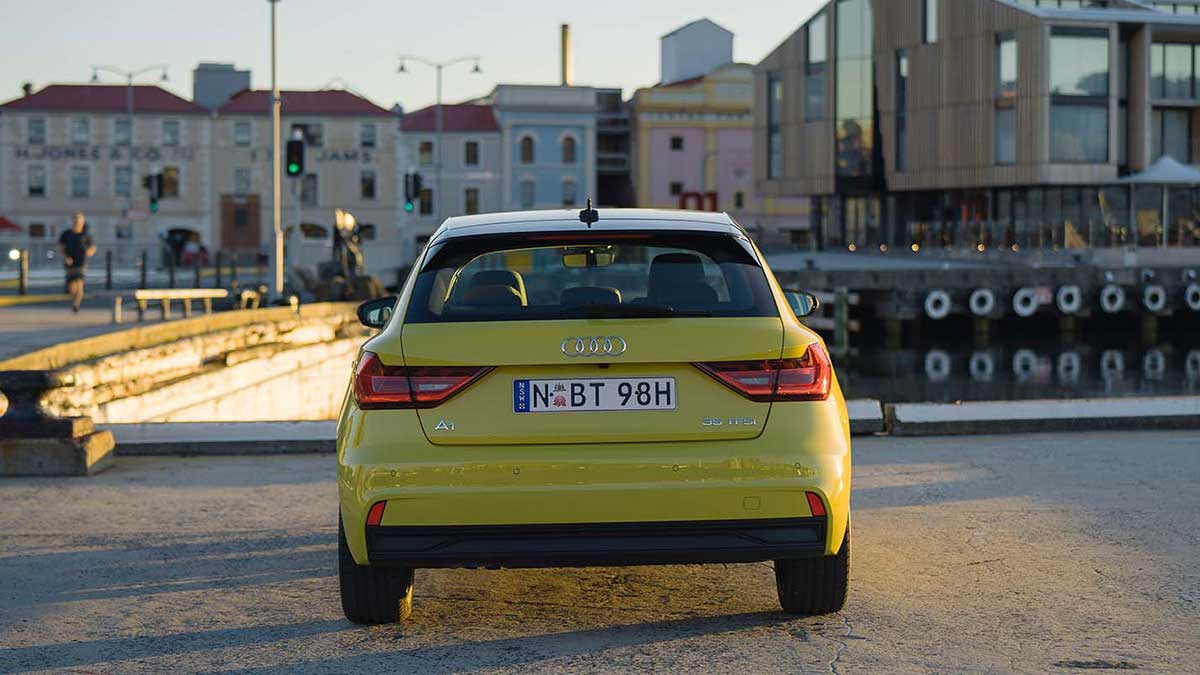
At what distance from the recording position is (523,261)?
7.96m

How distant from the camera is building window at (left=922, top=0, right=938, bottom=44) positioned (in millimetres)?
67188

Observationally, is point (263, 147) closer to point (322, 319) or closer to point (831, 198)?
point (831, 198)

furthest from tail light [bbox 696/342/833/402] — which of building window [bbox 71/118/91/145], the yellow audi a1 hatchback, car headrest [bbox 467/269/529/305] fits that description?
building window [bbox 71/118/91/145]

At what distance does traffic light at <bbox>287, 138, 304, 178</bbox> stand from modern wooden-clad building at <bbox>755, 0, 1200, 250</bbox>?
34036mm

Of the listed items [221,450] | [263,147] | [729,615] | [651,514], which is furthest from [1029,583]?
[263,147]

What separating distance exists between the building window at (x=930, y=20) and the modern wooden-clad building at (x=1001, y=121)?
0.07m

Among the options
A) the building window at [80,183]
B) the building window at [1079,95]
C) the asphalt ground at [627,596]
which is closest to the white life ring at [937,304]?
the building window at [1079,95]

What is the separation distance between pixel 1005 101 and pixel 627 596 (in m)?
59.1

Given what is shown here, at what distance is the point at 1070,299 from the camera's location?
47531mm

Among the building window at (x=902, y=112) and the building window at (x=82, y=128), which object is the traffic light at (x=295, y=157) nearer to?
the building window at (x=902, y=112)

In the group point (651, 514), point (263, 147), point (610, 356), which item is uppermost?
point (263, 147)

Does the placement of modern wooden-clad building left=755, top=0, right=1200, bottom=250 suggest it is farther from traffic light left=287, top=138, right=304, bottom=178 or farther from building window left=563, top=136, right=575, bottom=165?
traffic light left=287, top=138, right=304, bottom=178

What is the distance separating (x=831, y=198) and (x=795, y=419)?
7021 cm

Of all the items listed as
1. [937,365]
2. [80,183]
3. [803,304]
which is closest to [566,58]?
[80,183]
